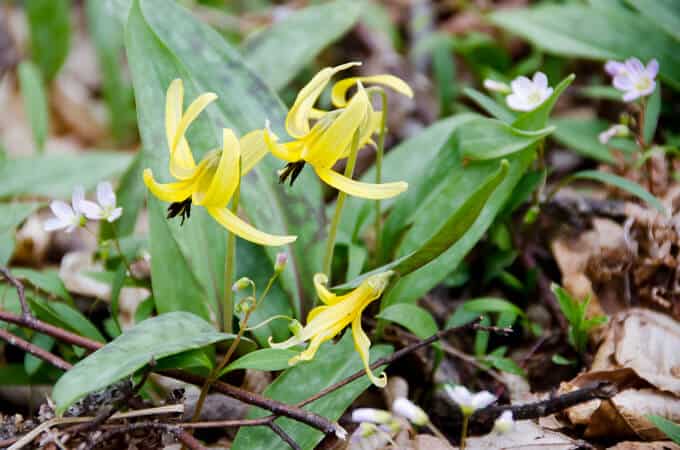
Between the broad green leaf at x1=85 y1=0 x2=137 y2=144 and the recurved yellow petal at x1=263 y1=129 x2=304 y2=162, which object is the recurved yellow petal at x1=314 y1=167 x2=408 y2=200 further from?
the broad green leaf at x1=85 y1=0 x2=137 y2=144

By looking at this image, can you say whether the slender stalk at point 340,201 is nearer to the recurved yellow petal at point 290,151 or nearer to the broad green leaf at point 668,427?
the recurved yellow petal at point 290,151

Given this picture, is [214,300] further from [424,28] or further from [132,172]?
[424,28]

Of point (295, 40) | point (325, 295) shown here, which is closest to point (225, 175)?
point (325, 295)

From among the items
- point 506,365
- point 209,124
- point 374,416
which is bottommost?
point 506,365

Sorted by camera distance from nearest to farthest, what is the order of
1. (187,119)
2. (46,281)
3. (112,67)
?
(187,119) → (46,281) → (112,67)

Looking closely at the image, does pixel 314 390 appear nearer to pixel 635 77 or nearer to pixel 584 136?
pixel 635 77

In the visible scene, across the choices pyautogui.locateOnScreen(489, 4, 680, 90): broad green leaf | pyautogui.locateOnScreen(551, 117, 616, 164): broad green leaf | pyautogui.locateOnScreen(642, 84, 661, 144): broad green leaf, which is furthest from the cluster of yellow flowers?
pyautogui.locateOnScreen(489, 4, 680, 90): broad green leaf
